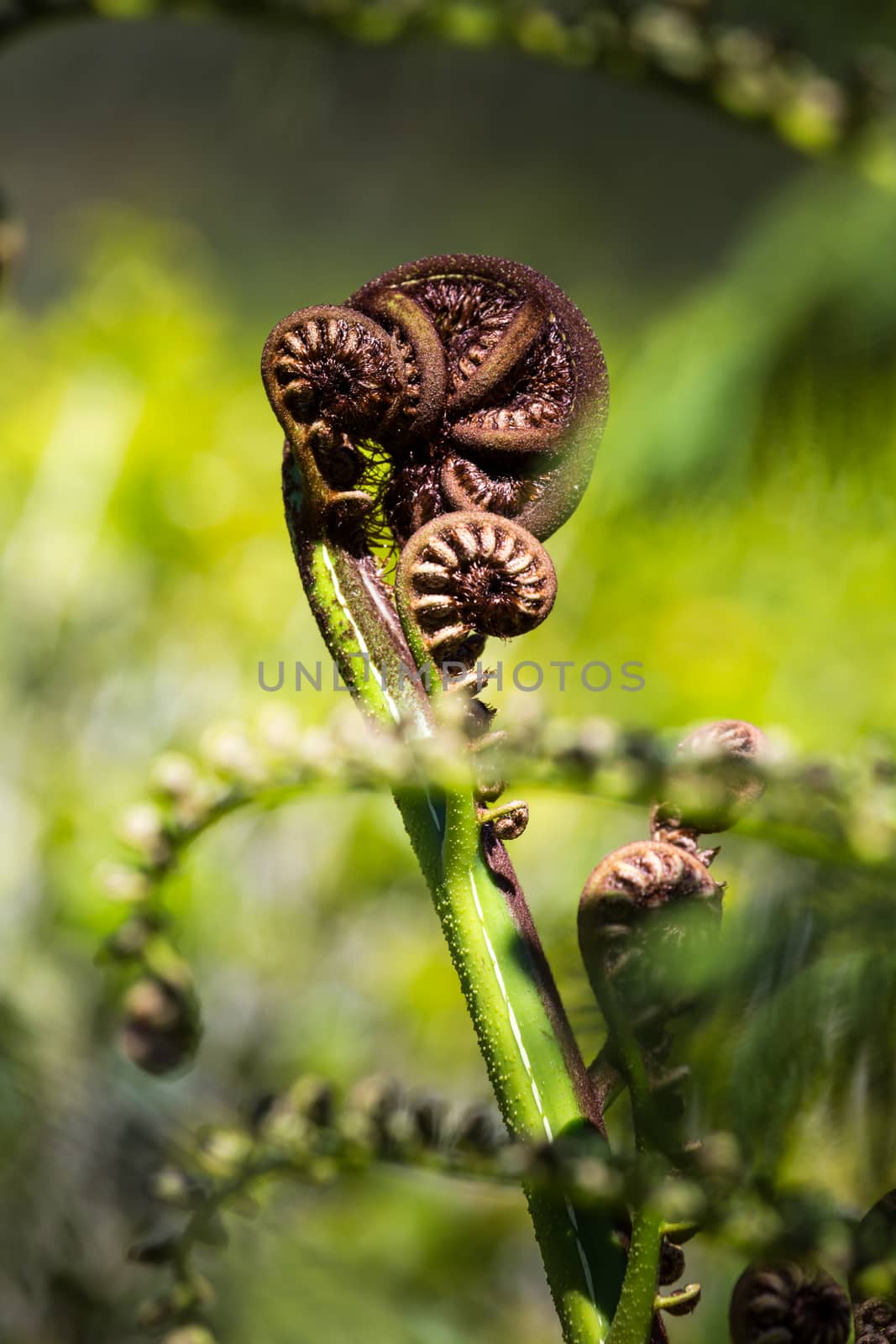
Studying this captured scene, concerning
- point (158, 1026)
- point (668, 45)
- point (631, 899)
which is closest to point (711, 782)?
point (631, 899)

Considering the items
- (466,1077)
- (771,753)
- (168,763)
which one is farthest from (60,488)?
(771,753)

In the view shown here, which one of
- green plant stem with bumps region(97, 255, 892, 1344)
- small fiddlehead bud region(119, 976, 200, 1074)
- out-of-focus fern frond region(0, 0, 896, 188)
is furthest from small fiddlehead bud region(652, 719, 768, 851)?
out-of-focus fern frond region(0, 0, 896, 188)

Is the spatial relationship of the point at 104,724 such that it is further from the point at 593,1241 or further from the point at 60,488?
the point at 593,1241

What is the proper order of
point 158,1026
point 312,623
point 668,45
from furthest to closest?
point 312,623
point 668,45
point 158,1026

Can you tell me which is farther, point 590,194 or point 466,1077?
point 590,194

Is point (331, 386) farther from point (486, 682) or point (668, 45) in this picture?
point (668, 45)

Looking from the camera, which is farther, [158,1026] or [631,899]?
[158,1026]
